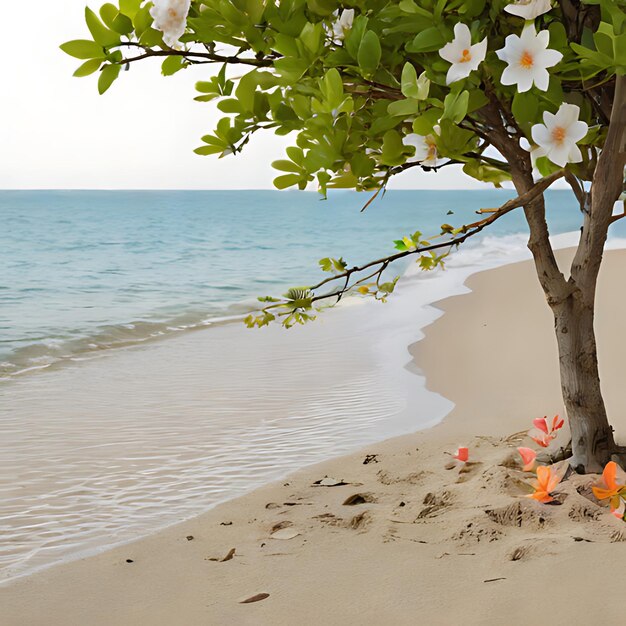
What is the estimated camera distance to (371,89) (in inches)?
75.8

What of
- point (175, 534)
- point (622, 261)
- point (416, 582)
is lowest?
point (175, 534)

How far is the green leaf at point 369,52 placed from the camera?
1589 millimetres

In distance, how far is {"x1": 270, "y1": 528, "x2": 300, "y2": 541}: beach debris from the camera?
2484 millimetres

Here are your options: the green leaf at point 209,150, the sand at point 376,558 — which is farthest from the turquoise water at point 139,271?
the green leaf at point 209,150

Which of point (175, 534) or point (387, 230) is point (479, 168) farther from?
point (387, 230)

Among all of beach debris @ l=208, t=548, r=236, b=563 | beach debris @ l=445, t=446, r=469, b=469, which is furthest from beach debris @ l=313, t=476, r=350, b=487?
beach debris @ l=208, t=548, r=236, b=563

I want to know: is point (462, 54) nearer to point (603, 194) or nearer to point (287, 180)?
point (287, 180)

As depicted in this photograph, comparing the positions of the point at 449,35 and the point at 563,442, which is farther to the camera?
the point at 563,442

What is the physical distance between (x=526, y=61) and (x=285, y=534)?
1.68 meters

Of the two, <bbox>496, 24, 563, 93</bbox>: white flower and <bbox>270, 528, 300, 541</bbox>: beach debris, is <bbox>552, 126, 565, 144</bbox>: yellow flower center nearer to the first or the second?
<bbox>496, 24, 563, 93</bbox>: white flower

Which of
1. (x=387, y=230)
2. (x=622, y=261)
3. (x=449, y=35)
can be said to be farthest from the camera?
(x=387, y=230)

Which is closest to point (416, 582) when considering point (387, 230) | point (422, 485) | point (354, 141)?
point (422, 485)

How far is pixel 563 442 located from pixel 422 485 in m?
0.61

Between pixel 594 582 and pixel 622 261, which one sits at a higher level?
pixel 622 261
